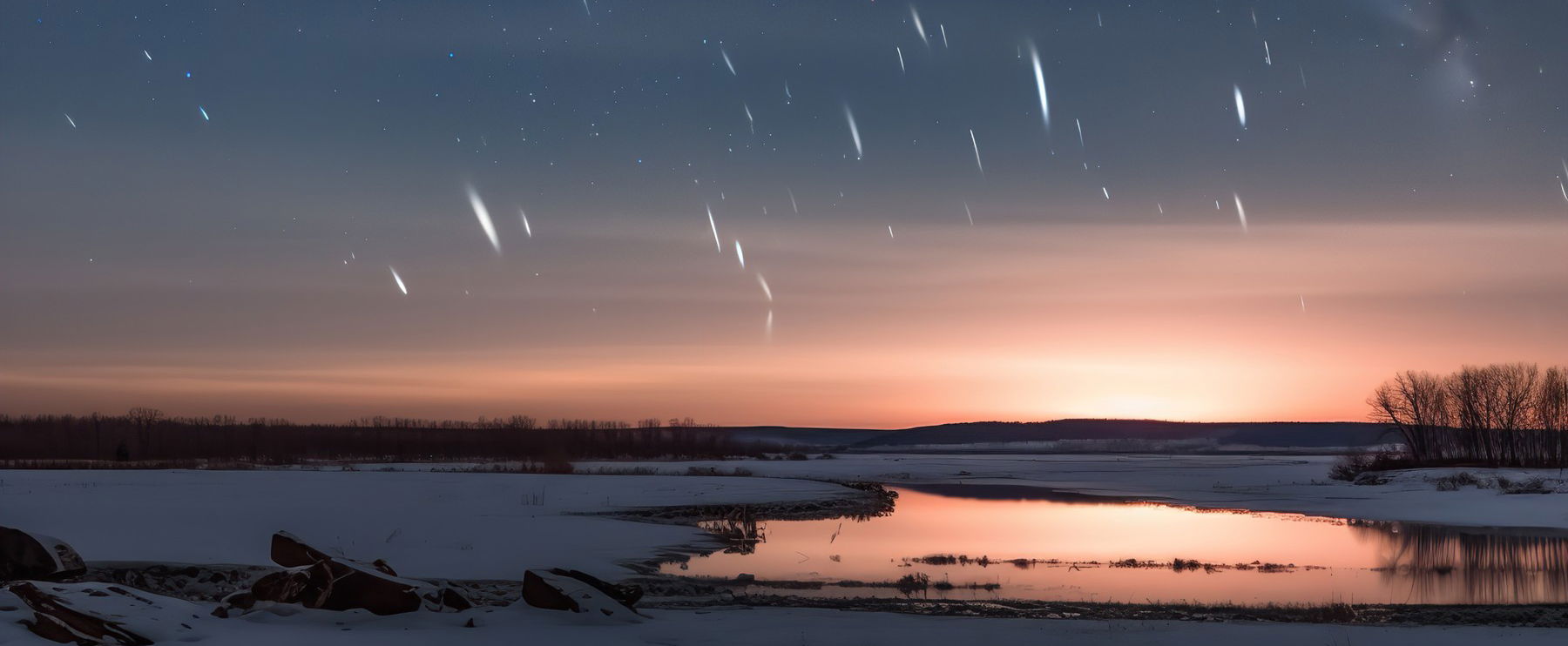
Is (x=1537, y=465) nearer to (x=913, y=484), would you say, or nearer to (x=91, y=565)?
(x=913, y=484)

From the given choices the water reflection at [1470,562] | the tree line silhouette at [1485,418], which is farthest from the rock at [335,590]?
the tree line silhouette at [1485,418]

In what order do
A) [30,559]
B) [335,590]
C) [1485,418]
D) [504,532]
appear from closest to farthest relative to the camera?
[335,590], [30,559], [504,532], [1485,418]

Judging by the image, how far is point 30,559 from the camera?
1245 cm

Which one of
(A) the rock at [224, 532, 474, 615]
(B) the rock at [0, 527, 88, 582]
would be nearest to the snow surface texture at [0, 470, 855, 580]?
(A) the rock at [224, 532, 474, 615]

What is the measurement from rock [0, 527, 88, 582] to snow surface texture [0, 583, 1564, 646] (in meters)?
2.08

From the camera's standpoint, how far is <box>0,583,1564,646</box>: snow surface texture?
1012cm

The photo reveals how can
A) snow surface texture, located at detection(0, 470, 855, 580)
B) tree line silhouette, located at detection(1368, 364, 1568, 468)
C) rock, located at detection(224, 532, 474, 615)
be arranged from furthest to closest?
tree line silhouette, located at detection(1368, 364, 1568, 468), snow surface texture, located at detection(0, 470, 855, 580), rock, located at detection(224, 532, 474, 615)

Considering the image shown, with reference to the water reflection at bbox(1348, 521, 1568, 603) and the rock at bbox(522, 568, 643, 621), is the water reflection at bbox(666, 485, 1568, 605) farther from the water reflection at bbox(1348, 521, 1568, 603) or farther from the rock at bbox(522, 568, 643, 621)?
the rock at bbox(522, 568, 643, 621)

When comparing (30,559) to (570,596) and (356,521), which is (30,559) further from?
(356,521)

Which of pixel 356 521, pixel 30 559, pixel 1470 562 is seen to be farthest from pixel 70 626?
pixel 1470 562

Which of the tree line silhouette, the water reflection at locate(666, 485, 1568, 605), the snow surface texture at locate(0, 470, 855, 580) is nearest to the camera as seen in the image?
the water reflection at locate(666, 485, 1568, 605)

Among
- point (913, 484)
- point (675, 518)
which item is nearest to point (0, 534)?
point (675, 518)

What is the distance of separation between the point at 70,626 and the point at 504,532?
14.6m

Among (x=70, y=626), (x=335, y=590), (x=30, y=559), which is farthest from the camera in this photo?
(x=30, y=559)
